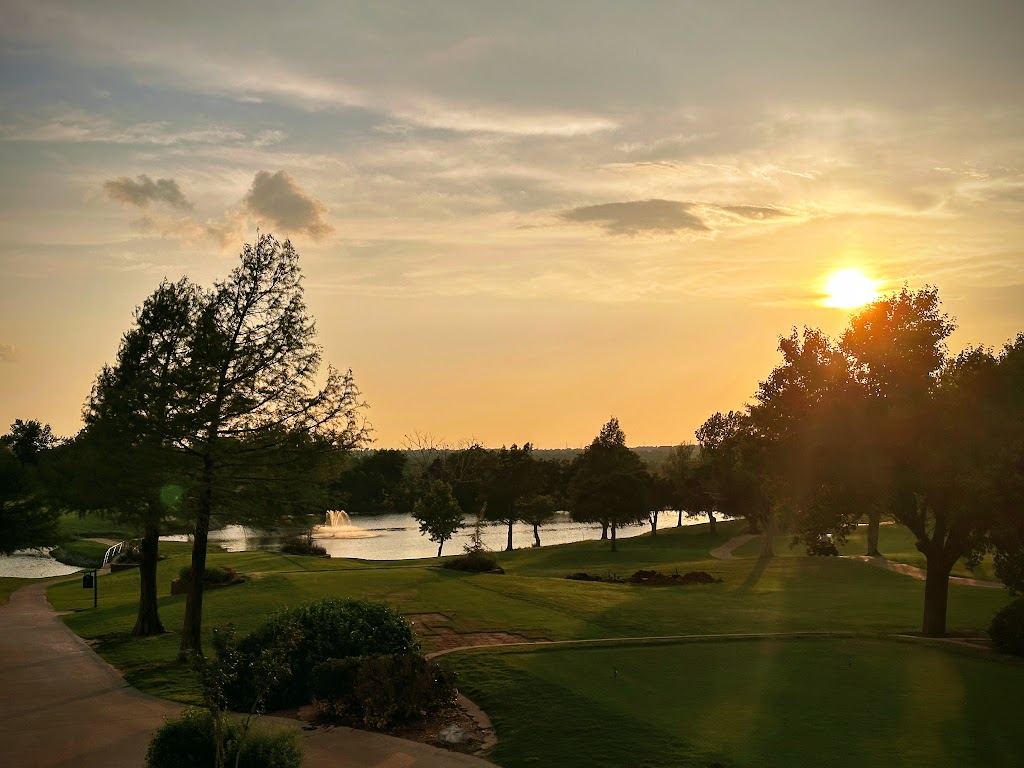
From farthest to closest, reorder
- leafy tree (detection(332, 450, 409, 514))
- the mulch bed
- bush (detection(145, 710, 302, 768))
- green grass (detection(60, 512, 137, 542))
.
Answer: leafy tree (detection(332, 450, 409, 514))
green grass (detection(60, 512, 137, 542))
the mulch bed
bush (detection(145, 710, 302, 768))

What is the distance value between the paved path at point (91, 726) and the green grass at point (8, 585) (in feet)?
52.8

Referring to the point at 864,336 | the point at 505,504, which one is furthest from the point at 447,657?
the point at 505,504

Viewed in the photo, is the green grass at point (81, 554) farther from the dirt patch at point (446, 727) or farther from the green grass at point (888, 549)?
the dirt patch at point (446, 727)

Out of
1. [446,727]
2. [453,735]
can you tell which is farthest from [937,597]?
[453,735]

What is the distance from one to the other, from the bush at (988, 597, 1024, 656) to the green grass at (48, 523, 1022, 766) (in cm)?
185

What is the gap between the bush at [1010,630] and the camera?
21.8m

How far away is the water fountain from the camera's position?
8738 centimetres

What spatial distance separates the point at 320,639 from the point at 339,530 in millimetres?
77811

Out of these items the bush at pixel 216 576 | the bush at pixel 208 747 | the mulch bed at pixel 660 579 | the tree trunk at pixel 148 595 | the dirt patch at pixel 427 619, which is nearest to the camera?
the bush at pixel 208 747

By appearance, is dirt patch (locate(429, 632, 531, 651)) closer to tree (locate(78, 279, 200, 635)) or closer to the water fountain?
tree (locate(78, 279, 200, 635))

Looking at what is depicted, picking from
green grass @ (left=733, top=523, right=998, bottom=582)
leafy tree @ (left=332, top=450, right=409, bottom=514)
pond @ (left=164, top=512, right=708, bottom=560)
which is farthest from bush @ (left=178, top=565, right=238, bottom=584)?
leafy tree @ (left=332, top=450, right=409, bottom=514)

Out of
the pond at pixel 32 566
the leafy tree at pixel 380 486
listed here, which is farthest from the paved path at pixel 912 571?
the leafy tree at pixel 380 486

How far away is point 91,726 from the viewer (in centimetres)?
1562

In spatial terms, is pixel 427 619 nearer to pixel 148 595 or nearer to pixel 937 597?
pixel 148 595
